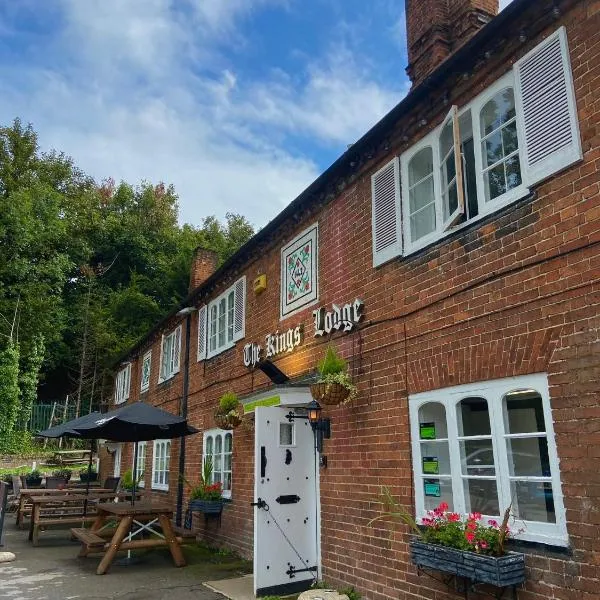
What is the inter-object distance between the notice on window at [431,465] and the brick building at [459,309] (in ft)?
0.06

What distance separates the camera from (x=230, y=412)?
32.4 feet

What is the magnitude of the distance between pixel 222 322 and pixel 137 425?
125 inches

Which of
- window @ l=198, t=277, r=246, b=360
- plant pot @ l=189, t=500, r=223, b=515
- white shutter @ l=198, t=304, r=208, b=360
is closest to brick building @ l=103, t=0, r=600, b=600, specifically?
plant pot @ l=189, t=500, r=223, b=515

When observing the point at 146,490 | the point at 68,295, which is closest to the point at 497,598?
the point at 146,490

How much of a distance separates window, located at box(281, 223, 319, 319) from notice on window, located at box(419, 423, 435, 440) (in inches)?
113

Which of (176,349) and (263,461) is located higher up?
(176,349)

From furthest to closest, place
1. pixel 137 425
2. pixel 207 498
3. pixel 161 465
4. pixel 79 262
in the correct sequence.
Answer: pixel 79 262
pixel 161 465
pixel 207 498
pixel 137 425

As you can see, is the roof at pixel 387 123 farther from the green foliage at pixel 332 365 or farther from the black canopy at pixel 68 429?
the black canopy at pixel 68 429

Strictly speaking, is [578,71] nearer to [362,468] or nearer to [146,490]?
[362,468]

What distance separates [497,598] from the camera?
178 inches

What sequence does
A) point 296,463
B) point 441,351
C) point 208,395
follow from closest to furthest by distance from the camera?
point 441,351
point 296,463
point 208,395

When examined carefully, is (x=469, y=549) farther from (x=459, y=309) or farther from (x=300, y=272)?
(x=300, y=272)

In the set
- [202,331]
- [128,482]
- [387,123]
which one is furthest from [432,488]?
[128,482]

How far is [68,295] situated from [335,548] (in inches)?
1108
